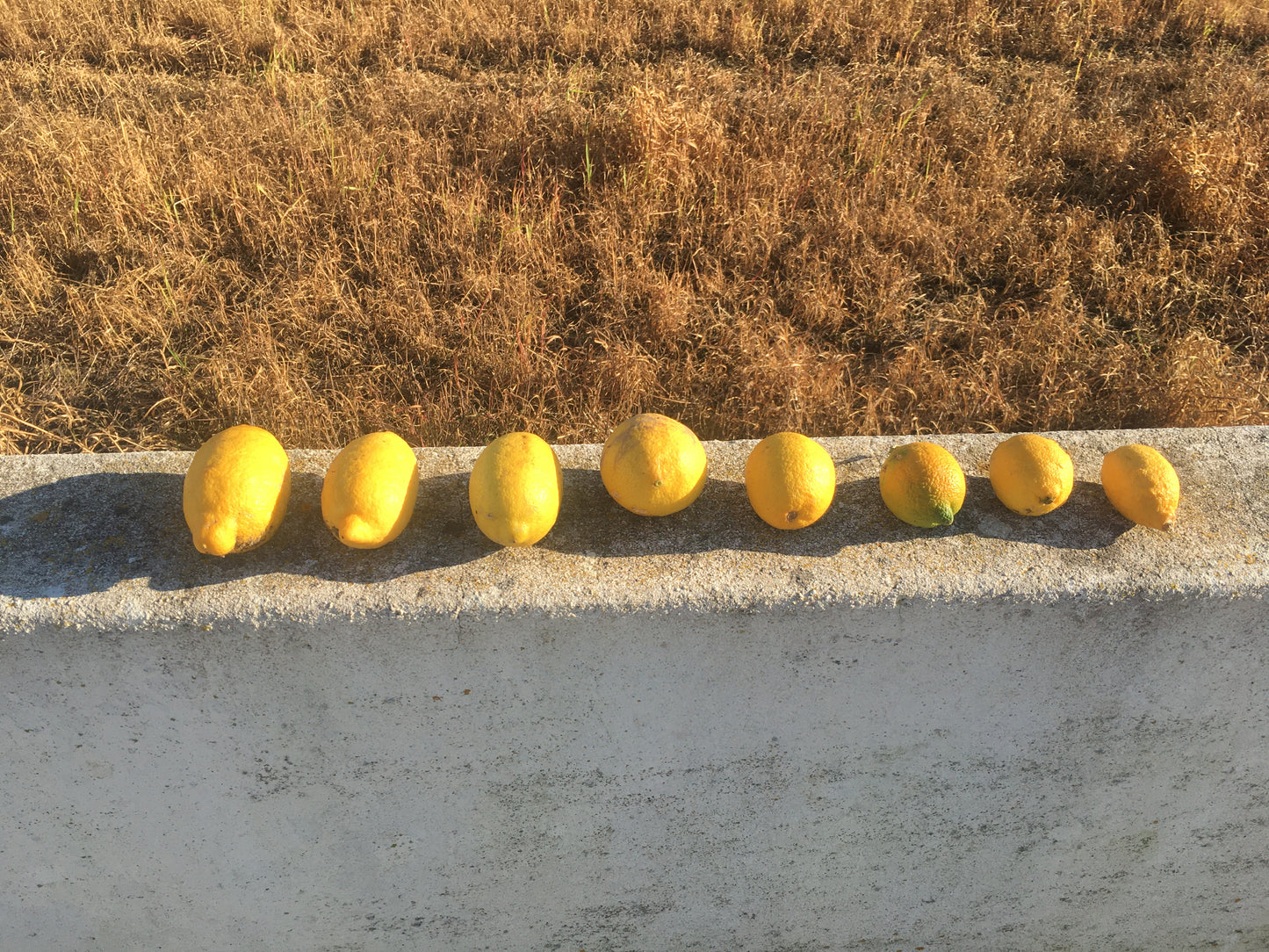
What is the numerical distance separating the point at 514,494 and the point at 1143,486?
3.45 feet

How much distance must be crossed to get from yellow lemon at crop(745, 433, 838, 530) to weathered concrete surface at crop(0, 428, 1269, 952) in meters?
0.07

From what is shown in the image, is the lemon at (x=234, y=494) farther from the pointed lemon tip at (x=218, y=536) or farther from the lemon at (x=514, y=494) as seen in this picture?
the lemon at (x=514, y=494)

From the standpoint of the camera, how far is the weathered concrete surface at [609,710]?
139 centimetres

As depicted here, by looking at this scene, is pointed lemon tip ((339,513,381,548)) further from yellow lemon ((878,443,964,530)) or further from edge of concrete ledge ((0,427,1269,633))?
yellow lemon ((878,443,964,530))

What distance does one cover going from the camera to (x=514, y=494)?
137 cm

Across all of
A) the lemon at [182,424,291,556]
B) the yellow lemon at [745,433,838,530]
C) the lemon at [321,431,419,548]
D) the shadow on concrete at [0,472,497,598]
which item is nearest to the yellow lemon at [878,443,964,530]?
the yellow lemon at [745,433,838,530]

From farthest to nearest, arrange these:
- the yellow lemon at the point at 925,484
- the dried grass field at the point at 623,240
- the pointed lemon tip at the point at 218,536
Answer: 1. the dried grass field at the point at 623,240
2. the yellow lemon at the point at 925,484
3. the pointed lemon tip at the point at 218,536

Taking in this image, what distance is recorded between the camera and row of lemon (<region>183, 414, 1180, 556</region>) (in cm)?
137

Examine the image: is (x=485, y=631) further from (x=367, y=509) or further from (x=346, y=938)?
(x=346, y=938)

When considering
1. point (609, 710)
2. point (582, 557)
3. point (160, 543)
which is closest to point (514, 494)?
point (582, 557)

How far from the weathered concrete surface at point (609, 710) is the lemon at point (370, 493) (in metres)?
0.07

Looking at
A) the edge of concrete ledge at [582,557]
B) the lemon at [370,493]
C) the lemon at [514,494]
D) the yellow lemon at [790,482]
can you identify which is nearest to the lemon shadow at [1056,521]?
the edge of concrete ledge at [582,557]

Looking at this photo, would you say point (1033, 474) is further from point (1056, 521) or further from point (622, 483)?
point (622, 483)

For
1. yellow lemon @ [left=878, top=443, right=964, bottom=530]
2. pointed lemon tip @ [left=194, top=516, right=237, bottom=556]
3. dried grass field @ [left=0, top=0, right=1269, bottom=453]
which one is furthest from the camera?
dried grass field @ [left=0, top=0, right=1269, bottom=453]
